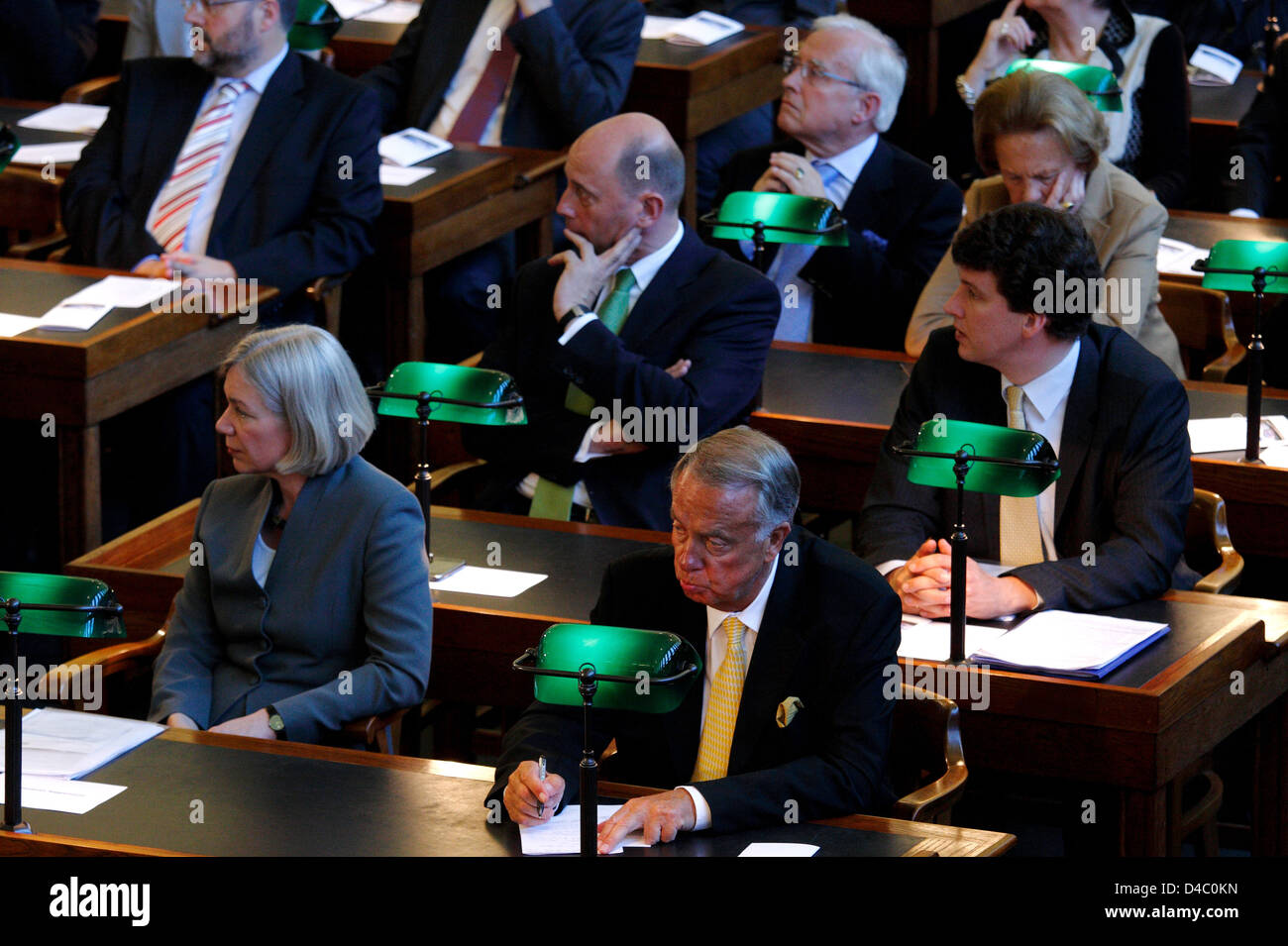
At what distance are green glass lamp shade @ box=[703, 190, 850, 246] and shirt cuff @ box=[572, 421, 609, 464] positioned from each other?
0.50 meters

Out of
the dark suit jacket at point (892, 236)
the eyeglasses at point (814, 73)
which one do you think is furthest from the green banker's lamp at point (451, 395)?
the eyeglasses at point (814, 73)

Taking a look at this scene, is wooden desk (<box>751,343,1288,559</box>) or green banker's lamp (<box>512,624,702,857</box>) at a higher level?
green banker's lamp (<box>512,624,702,857</box>)

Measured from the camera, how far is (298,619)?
3.76 meters

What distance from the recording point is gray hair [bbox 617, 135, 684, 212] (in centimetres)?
475

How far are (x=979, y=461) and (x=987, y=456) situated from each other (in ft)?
0.05

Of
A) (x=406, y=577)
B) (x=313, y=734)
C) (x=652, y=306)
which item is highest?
(x=652, y=306)

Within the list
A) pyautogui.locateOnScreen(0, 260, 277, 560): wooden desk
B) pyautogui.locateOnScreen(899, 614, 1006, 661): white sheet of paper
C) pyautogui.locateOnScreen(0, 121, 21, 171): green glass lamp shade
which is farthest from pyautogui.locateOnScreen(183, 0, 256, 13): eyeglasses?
pyautogui.locateOnScreen(899, 614, 1006, 661): white sheet of paper

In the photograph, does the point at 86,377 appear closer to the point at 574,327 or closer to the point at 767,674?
the point at 574,327

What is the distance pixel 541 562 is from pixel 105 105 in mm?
3689

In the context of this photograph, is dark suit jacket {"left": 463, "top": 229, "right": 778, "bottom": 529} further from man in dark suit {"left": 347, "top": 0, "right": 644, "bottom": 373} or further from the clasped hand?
man in dark suit {"left": 347, "top": 0, "right": 644, "bottom": 373}

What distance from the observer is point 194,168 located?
5707 mm

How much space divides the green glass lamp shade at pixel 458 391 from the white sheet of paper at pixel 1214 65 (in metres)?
4.48
